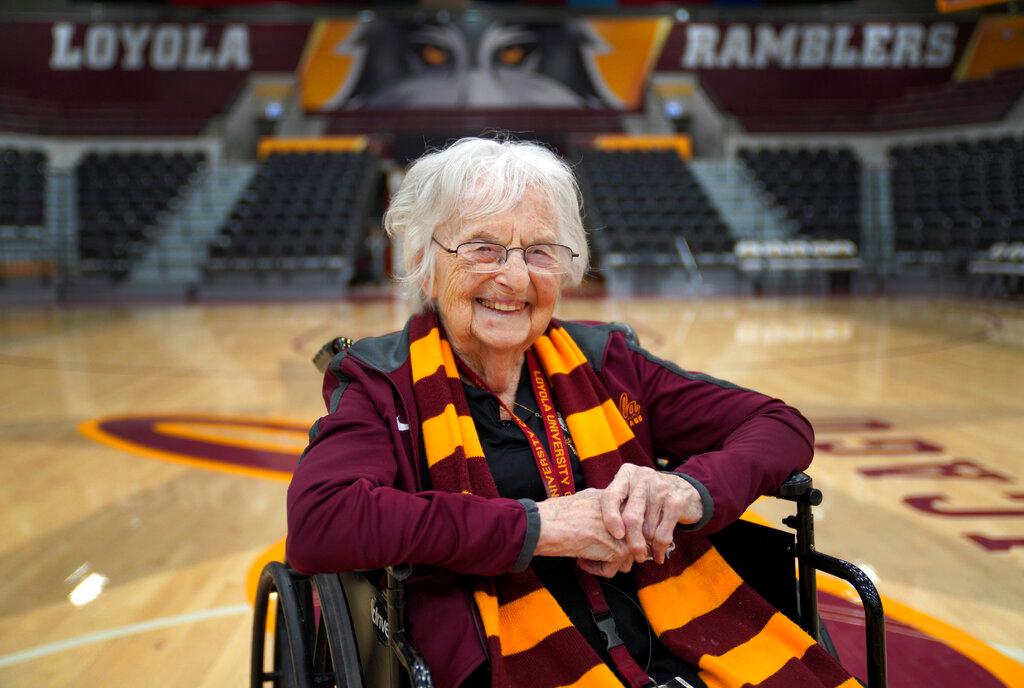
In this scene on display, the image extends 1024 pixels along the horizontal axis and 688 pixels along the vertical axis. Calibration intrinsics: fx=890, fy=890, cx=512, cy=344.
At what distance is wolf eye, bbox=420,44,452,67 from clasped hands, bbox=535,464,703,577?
17.1 meters

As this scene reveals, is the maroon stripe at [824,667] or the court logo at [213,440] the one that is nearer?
the maroon stripe at [824,667]

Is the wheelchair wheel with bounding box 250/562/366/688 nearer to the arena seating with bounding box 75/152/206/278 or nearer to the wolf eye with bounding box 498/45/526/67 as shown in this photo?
the arena seating with bounding box 75/152/206/278

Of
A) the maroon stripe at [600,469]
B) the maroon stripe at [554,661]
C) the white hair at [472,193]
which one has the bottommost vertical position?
the maroon stripe at [554,661]

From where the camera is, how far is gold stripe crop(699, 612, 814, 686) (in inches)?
43.3

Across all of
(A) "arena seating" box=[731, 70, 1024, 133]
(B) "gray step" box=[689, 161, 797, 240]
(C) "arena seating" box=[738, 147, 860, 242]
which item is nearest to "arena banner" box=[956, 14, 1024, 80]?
(A) "arena seating" box=[731, 70, 1024, 133]

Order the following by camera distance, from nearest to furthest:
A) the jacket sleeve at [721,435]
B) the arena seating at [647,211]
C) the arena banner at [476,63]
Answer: the jacket sleeve at [721,435]
the arena seating at [647,211]
the arena banner at [476,63]

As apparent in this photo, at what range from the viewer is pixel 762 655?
113 cm

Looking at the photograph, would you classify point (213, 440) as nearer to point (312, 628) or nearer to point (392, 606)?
point (312, 628)

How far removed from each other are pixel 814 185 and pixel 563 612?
1360 centimetres

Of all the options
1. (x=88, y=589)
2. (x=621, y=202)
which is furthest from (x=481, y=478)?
(x=621, y=202)

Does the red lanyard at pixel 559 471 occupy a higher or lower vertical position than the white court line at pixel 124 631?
higher

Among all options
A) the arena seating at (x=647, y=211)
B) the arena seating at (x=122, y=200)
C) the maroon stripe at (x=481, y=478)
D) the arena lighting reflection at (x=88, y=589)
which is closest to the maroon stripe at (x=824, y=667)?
the maroon stripe at (x=481, y=478)

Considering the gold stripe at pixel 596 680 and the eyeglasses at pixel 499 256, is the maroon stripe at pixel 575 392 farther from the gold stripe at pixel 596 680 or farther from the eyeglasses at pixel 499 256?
the gold stripe at pixel 596 680

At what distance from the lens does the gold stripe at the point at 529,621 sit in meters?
1.08
